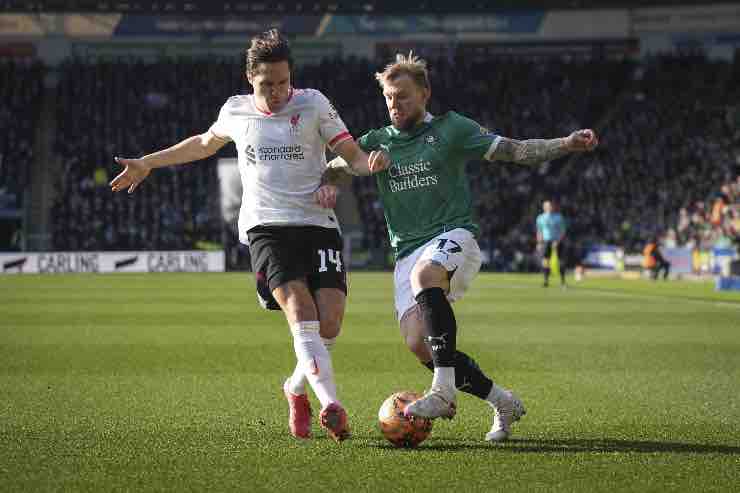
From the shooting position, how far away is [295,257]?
6.40 meters

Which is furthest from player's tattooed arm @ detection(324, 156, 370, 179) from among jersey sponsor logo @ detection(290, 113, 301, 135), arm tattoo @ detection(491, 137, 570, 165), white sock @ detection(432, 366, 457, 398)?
white sock @ detection(432, 366, 457, 398)

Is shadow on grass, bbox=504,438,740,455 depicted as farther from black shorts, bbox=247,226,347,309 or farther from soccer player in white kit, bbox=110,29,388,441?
black shorts, bbox=247,226,347,309

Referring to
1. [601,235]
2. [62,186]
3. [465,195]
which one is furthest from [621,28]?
[465,195]

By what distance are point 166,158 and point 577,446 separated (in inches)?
119

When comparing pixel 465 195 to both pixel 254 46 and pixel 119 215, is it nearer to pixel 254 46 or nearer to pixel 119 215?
pixel 254 46

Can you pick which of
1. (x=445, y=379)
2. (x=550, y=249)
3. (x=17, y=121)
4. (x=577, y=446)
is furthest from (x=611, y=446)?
(x=17, y=121)

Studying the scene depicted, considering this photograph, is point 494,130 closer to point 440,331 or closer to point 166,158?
point 166,158

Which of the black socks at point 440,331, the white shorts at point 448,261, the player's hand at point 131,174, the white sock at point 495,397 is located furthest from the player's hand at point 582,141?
the player's hand at point 131,174

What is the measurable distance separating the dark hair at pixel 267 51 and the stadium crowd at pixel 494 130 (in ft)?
101

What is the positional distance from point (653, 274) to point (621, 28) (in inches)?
870

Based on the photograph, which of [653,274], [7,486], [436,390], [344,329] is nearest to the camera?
[7,486]

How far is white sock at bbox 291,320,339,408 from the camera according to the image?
6.14 metres

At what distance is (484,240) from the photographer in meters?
41.1

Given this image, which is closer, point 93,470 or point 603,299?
point 93,470
